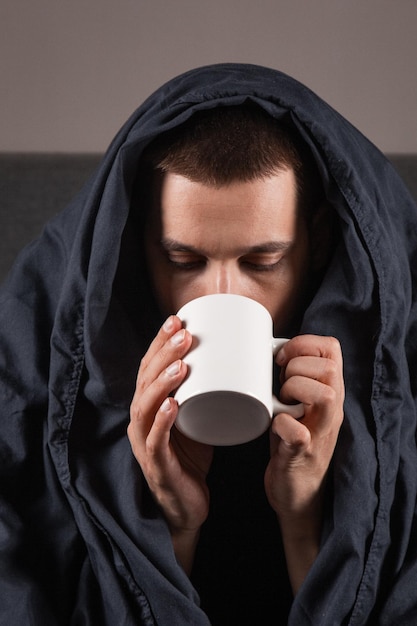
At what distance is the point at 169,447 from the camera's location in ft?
3.40

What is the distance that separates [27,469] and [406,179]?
83cm

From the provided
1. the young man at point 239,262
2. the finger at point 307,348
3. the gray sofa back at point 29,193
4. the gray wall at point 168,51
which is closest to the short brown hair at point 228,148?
the young man at point 239,262

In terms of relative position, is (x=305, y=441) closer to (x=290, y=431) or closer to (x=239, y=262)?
(x=290, y=431)

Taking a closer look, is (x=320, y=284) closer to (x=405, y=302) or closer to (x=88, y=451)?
(x=405, y=302)

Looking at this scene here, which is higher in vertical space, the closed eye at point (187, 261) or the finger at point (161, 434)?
the closed eye at point (187, 261)

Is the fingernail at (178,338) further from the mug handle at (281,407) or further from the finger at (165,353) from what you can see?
the mug handle at (281,407)

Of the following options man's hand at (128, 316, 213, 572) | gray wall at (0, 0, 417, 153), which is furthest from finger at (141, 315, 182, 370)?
gray wall at (0, 0, 417, 153)

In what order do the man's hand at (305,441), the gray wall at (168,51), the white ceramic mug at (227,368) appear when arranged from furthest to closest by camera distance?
the gray wall at (168,51) < the man's hand at (305,441) < the white ceramic mug at (227,368)

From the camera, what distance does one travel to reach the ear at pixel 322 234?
3.80 feet

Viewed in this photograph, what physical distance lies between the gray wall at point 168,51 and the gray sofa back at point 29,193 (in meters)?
0.19

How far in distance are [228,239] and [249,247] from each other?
26 millimetres

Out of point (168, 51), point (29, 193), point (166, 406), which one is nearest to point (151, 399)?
point (166, 406)

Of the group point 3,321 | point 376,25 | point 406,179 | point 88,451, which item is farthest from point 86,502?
point 376,25

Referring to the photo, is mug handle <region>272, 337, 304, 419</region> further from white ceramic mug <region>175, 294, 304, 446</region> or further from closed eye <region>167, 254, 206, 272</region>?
closed eye <region>167, 254, 206, 272</region>
